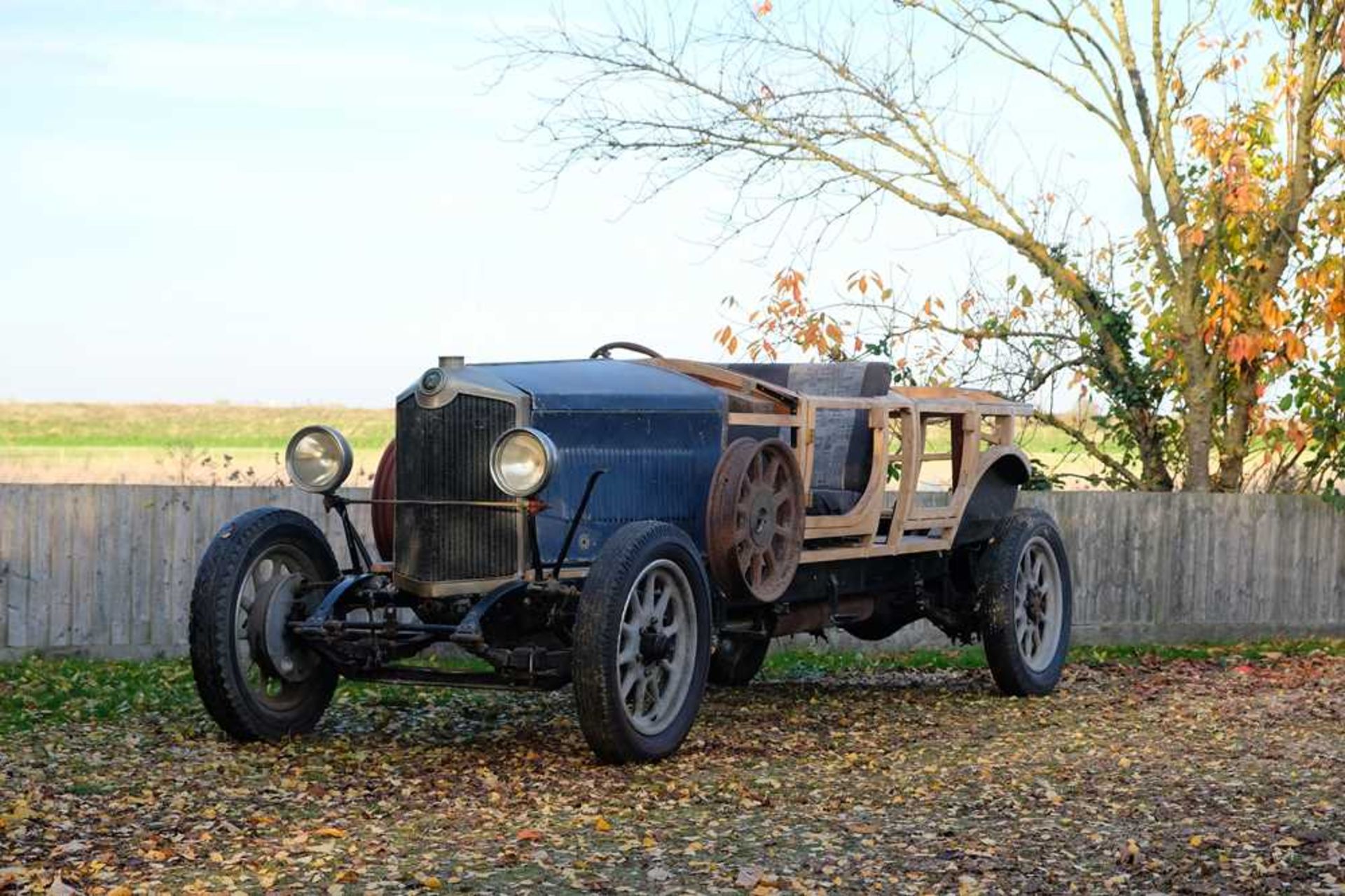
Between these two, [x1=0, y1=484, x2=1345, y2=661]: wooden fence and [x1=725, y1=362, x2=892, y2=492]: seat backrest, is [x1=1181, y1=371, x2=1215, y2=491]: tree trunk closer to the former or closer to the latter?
[x1=0, y1=484, x2=1345, y2=661]: wooden fence

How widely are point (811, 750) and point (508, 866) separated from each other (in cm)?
266

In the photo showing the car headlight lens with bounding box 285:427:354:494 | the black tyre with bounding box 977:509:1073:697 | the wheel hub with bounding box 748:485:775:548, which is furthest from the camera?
the black tyre with bounding box 977:509:1073:697

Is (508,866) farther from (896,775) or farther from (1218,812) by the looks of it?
(1218,812)

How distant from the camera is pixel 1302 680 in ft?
37.6

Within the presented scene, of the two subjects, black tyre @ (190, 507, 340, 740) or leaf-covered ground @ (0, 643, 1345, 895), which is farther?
black tyre @ (190, 507, 340, 740)

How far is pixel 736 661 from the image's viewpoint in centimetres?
1052

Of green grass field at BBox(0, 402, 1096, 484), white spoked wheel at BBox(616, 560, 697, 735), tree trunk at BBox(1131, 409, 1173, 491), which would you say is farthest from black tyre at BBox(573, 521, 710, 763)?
green grass field at BBox(0, 402, 1096, 484)

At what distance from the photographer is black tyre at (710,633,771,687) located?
1036 centimetres

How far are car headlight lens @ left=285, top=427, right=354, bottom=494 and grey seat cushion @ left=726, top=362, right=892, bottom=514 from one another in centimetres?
246

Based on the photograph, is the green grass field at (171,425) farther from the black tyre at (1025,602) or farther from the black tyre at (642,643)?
the black tyre at (642,643)

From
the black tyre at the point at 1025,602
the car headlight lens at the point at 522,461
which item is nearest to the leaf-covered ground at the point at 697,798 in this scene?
the black tyre at the point at 1025,602

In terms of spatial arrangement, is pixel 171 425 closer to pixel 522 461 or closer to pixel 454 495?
pixel 454 495

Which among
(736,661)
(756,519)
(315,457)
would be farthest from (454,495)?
(736,661)

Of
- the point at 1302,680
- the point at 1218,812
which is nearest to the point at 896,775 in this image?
the point at 1218,812
